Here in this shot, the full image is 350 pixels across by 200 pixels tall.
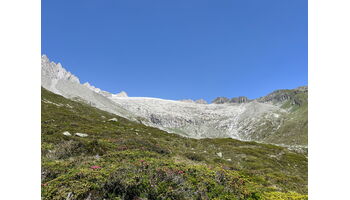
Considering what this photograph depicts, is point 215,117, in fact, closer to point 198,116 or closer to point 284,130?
point 198,116

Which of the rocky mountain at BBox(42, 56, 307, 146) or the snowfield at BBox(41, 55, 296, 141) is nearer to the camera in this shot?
the rocky mountain at BBox(42, 56, 307, 146)

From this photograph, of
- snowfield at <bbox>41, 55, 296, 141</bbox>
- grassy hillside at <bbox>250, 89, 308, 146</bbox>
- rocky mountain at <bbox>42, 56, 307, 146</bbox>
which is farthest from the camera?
snowfield at <bbox>41, 55, 296, 141</bbox>

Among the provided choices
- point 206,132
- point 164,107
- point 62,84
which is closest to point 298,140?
point 206,132

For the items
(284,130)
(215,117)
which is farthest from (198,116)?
(284,130)

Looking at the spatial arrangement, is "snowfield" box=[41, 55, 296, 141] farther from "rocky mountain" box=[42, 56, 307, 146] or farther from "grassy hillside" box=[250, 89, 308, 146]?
"grassy hillside" box=[250, 89, 308, 146]

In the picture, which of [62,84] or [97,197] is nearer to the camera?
[97,197]

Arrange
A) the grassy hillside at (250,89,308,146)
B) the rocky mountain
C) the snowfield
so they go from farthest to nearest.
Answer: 1. the snowfield
2. the rocky mountain
3. the grassy hillside at (250,89,308,146)

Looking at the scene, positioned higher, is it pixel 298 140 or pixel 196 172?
pixel 196 172

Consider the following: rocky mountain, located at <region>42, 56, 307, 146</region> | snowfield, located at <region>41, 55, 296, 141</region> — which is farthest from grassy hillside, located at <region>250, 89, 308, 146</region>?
snowfield, located at <region>41, 55, 296, 141</region>

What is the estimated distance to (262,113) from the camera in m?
135
